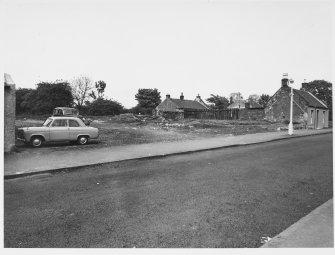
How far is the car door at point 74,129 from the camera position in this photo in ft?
44.4

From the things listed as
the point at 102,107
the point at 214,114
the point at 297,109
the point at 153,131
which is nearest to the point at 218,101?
the point at 214,114

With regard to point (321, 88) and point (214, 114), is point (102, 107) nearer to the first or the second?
point (214, 114)

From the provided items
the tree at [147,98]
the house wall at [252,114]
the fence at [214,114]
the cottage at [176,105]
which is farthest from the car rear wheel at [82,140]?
the tree at [147,98]

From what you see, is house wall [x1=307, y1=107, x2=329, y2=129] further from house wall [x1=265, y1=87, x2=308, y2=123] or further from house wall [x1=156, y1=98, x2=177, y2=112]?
house wall [x1=156, y1=98, x2=177, y2=112]

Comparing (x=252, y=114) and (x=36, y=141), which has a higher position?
(x=252, y=114)

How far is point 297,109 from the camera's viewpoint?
33.4 m

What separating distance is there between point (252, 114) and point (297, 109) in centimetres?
661

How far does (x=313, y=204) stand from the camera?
5.20m

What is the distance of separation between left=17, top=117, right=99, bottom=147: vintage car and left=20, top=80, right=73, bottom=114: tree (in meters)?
31.5

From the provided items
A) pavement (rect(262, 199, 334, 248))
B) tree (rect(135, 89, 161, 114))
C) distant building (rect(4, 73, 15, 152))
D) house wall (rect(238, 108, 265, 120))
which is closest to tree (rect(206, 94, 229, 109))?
tree (rect(135, 89, 161, 114))

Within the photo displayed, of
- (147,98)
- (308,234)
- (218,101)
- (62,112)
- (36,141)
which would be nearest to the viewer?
(308,234)

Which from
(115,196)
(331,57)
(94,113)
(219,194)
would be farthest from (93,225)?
(94,113)
